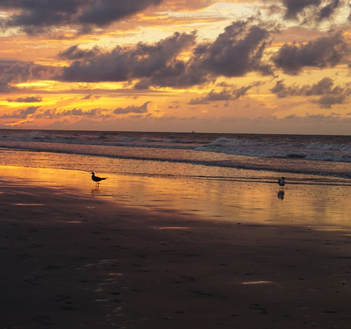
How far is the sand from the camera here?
5539mm

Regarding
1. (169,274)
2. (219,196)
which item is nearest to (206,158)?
(219,196)

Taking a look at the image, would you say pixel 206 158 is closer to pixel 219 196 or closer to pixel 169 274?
pixel 219 196

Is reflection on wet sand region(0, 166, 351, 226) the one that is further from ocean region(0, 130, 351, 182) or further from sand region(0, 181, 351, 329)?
ocean region(0, 130, 351, 182)

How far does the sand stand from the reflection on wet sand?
1845mm

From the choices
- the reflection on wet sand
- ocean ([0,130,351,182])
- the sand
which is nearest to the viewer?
the sand

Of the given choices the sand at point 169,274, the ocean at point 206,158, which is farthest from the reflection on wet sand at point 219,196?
the ocean at point 206,158

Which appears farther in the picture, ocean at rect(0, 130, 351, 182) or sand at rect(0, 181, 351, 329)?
ocean at rect(0, 130, 351, 182)

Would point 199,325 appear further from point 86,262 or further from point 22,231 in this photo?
point 22,231

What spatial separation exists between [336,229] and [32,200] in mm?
9200

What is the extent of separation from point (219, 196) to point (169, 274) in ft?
32.7

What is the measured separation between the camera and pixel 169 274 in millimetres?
7188

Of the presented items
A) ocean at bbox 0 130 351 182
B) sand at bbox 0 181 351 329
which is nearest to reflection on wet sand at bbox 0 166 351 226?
sand at bbox 0 181 351 329

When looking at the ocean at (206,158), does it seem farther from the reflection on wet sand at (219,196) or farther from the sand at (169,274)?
the sand at (169,274)

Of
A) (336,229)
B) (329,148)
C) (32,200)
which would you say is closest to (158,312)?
(336,229)
